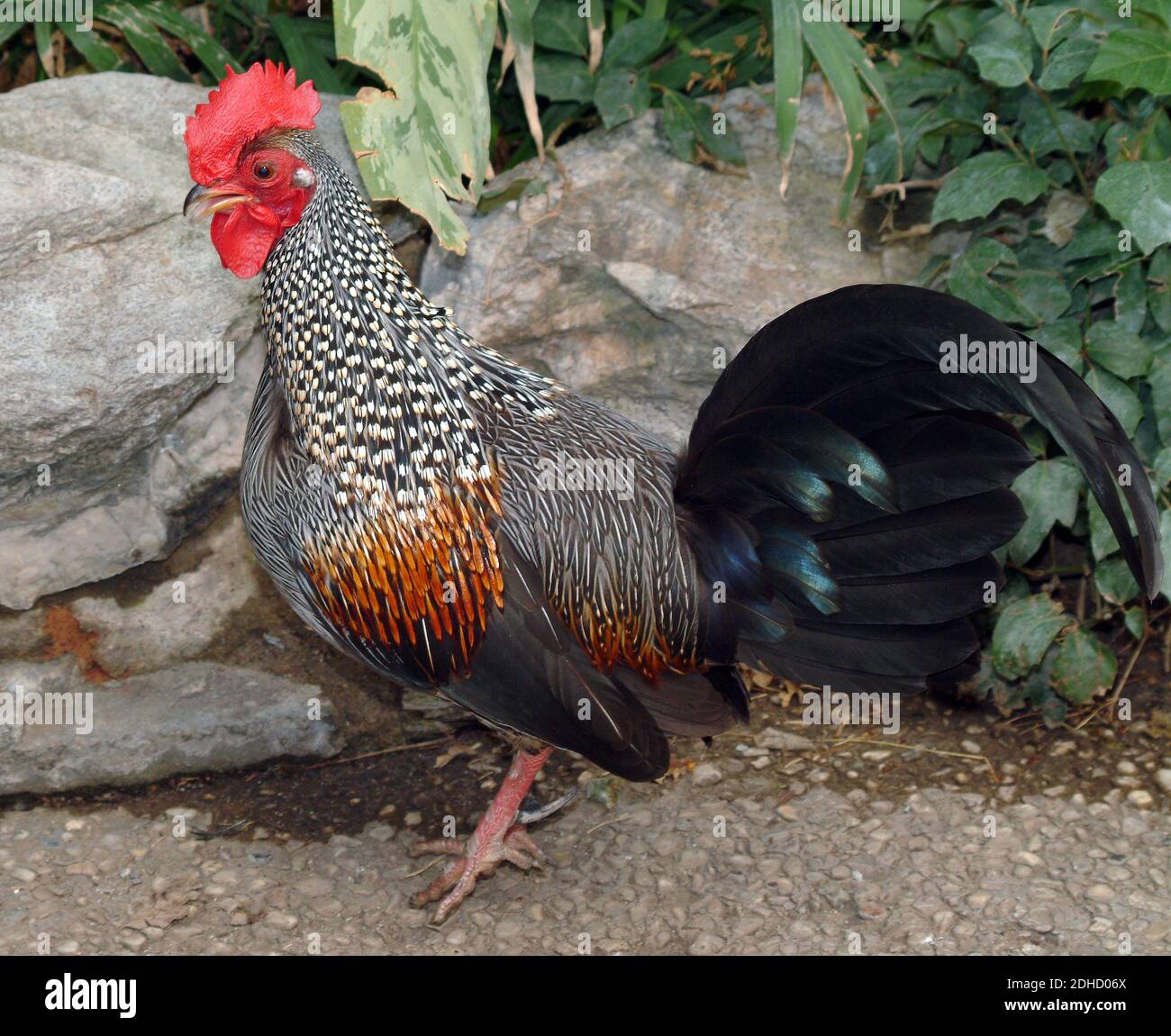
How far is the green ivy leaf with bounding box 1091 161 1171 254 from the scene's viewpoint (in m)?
4.14

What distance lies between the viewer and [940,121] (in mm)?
4727

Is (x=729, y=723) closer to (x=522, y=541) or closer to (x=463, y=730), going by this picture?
(x=522, y=541)

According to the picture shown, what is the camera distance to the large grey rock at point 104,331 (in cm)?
446

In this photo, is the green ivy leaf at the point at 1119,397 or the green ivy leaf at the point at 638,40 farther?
the green ivy leaf at the point at 638,40

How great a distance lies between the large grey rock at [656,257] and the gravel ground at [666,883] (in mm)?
1722

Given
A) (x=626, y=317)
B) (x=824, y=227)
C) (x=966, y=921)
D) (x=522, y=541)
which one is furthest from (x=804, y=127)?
(x=966, y=921)

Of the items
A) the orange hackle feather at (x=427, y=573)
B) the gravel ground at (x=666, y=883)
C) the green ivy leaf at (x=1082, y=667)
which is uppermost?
the orange hackle feather at (x=427, y=573)

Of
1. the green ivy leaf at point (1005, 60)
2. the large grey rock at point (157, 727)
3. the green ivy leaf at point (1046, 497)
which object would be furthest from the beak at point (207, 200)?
the green ivy leaf at point (1046, 497)

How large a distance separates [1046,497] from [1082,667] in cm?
65

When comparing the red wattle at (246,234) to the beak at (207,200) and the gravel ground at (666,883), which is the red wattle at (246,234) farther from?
the gravel ground at (666,883)

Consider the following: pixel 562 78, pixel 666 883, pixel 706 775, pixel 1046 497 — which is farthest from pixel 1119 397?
pixel 562 78

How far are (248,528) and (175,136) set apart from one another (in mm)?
1633

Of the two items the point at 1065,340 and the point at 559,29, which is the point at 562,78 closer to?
the point at 559,29

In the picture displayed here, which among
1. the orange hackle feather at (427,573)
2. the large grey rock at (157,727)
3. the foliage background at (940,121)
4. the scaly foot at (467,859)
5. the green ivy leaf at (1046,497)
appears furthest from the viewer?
the large grey rock at (157,727)
